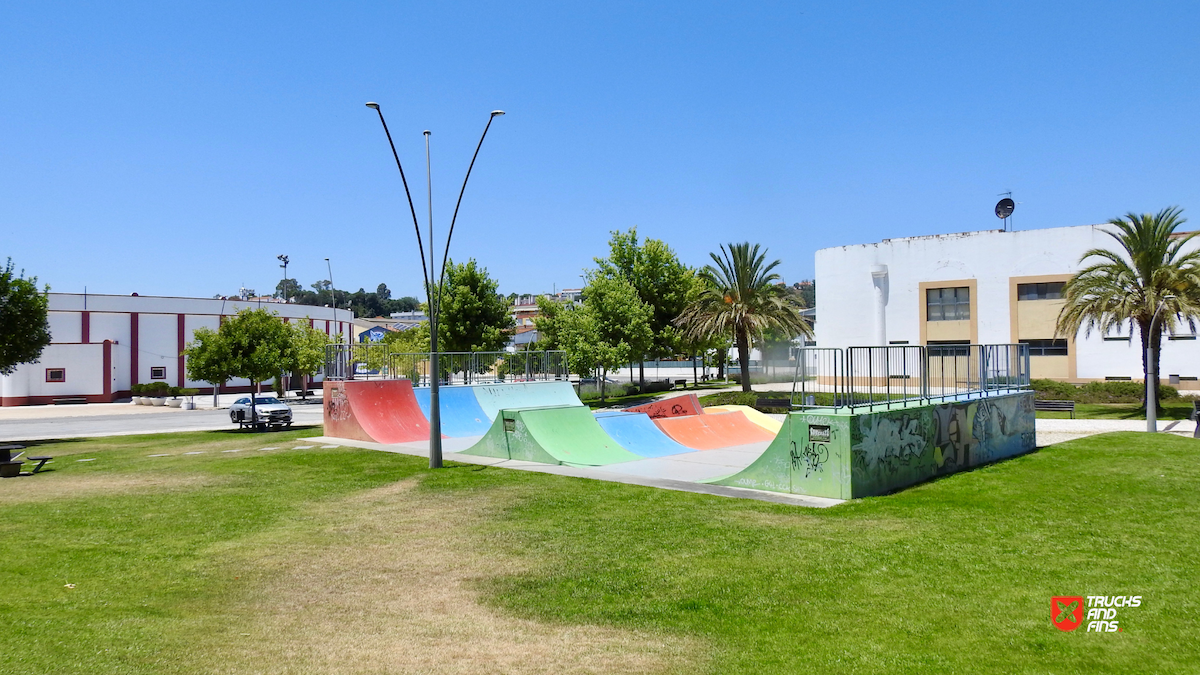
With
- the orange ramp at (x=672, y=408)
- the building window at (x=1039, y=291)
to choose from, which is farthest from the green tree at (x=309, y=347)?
the building window at (x=1039, y=291)

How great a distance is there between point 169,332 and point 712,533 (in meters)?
57.0

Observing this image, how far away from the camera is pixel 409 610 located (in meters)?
7.09

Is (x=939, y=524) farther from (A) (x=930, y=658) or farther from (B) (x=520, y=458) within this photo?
(B) (x=520, y=458)

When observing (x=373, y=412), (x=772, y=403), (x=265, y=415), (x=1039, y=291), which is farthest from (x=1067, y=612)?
(x=1039, y=291)

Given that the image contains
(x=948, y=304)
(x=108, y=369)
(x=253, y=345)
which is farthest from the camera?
(x=108, y=369)

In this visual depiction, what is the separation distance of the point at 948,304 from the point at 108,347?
55442mm

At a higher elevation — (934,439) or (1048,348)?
(1048,348)

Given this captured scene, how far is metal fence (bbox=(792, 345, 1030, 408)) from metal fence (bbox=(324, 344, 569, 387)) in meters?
14.0

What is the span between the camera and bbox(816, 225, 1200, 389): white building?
142 feet

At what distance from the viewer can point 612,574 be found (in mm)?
8188

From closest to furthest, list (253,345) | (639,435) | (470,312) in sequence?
(639,435) < (253,345) < (470,312)

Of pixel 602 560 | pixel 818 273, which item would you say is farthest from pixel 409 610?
pixel 818 273

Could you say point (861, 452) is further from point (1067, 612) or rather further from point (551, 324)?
point (551, 324)

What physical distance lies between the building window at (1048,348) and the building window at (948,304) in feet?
13.2
